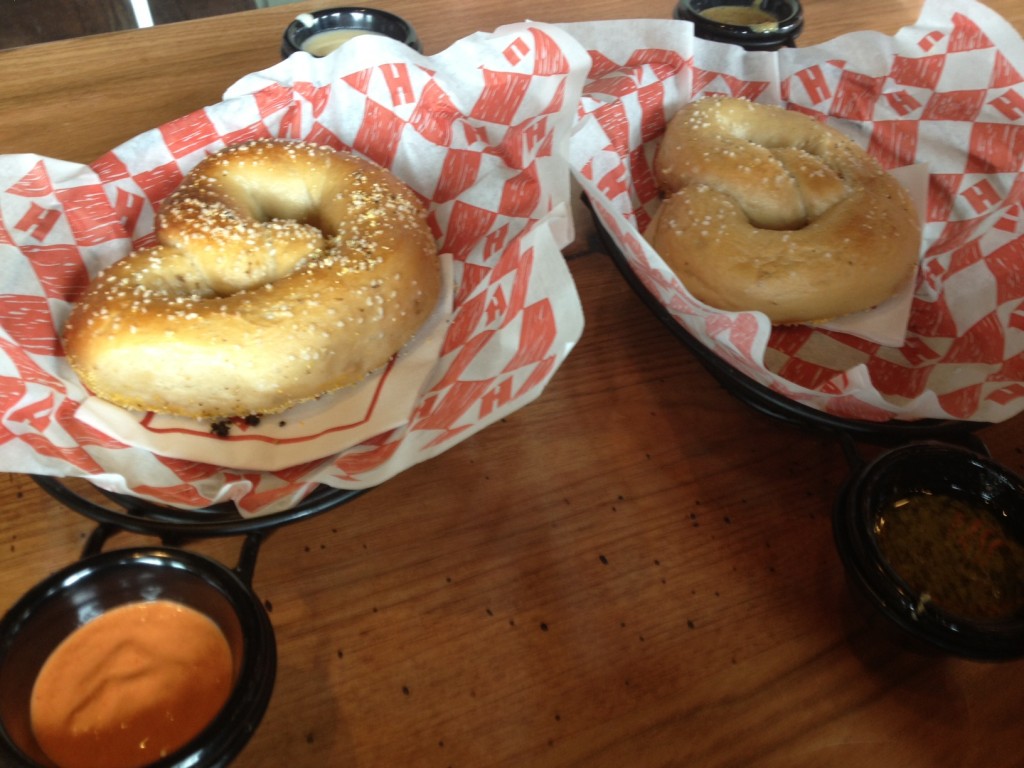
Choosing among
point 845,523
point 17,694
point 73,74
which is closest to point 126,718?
point 17,694

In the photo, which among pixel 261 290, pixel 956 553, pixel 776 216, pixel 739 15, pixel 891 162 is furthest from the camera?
pixel 739 15

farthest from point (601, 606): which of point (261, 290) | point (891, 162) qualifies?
point (891, 162)

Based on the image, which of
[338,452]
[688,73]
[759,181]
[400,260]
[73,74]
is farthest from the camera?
[73,74]

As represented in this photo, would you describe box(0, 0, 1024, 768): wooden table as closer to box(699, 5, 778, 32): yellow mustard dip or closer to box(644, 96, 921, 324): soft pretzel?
box(644, 96, 921, 324): soft pretzel

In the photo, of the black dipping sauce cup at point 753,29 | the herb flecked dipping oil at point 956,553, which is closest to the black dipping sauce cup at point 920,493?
the herb flecked dipping oil at point 956,553

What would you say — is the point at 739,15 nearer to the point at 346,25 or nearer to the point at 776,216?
the point at 776,216

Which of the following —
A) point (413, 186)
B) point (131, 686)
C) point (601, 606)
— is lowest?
point (601, 606)

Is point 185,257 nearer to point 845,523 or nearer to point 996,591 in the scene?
point 845,523
